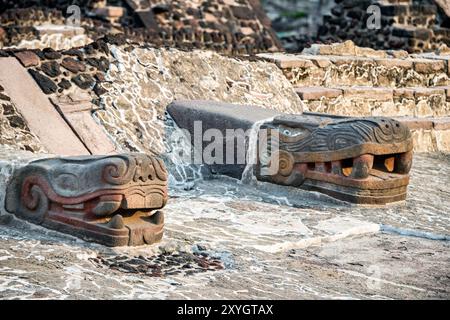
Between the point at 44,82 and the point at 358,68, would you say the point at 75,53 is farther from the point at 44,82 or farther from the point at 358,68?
the point at 358,68

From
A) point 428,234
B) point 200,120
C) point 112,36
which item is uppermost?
point 112,36

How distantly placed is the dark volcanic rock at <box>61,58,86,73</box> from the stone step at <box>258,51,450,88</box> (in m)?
2.50

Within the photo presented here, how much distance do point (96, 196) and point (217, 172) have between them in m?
2.67

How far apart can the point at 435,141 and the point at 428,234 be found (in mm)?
3998

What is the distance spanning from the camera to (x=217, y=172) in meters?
8.87

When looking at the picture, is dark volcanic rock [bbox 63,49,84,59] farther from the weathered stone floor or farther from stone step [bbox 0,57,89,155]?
the weathered stone floor

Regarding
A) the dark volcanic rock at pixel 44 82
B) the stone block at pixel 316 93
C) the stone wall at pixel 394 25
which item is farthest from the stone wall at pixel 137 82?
the stone wall at pixel 394 25

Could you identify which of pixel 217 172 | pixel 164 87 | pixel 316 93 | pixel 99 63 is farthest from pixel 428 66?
pixel 99 63

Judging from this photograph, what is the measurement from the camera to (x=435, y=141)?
11.1 m

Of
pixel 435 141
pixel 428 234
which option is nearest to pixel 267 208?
pixel 428 234

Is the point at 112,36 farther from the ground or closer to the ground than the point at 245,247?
farther from the ground

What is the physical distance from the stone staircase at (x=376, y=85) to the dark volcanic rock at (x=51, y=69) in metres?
2.78
